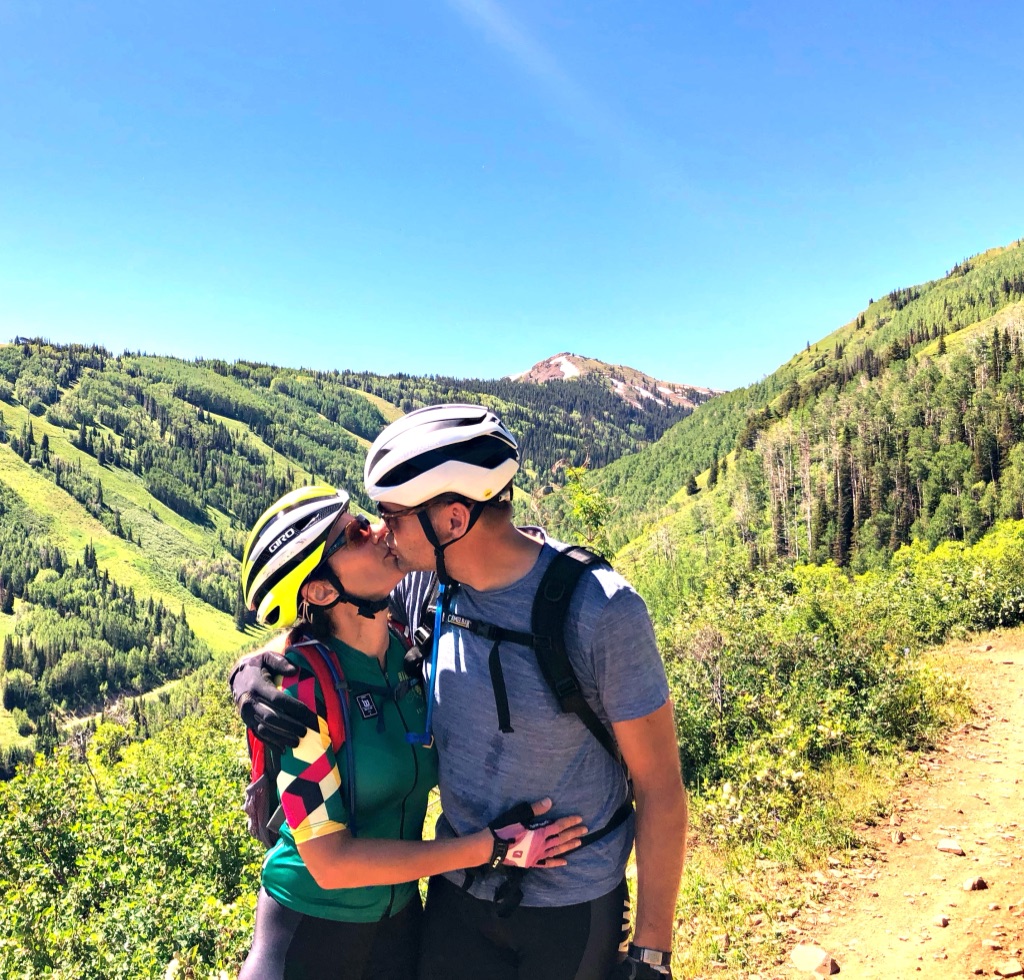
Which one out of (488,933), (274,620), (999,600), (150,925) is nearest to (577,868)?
(488,933)

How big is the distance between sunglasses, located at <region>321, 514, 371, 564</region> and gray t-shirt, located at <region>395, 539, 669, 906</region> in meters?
0.63

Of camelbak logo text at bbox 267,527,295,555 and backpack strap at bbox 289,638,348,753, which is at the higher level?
camelbak logo text at bbox 267,527,295,555

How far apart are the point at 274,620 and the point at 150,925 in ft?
30.2

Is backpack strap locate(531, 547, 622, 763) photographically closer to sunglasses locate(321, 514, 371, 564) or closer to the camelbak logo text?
sunglasses locate(321, 514, 371, 564)

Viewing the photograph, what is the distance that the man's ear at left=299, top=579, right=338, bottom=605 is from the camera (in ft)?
10.6

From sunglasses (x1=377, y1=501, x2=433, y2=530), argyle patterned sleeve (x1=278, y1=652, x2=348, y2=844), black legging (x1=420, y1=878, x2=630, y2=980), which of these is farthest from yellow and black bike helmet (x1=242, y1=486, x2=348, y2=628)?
black legging (x1=420, y1=878, x2=630, y2=980)

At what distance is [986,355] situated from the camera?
5463 inches

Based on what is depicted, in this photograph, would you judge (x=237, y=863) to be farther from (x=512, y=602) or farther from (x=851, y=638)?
(x=512, y=602)

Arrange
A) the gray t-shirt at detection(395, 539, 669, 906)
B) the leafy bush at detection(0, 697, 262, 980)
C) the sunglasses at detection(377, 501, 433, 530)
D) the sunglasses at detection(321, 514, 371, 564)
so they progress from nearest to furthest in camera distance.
→ 1. the gray t-shirt at detection(395, 539, 669, 906)
2. the sunglasses at detection(377, 501, 433, 530)
3. the sunglasses at detection(321, 514, 371, 564)
4. the leafy bush at detection(0, 697, 262, 980)

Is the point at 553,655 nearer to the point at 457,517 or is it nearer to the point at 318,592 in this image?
the point at 457,517

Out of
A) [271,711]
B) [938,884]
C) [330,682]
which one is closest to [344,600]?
[330,682]

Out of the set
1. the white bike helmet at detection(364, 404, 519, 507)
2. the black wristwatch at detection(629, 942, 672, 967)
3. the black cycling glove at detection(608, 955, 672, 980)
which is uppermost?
the white bike helmet at detection(364, 404, 519, 507)

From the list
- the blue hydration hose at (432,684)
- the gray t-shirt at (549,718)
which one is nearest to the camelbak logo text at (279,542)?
the blue hydration hose at (432,684)

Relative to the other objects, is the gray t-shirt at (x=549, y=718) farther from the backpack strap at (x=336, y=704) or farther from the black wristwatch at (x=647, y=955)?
the backpack strap at (x=336, y=704)
